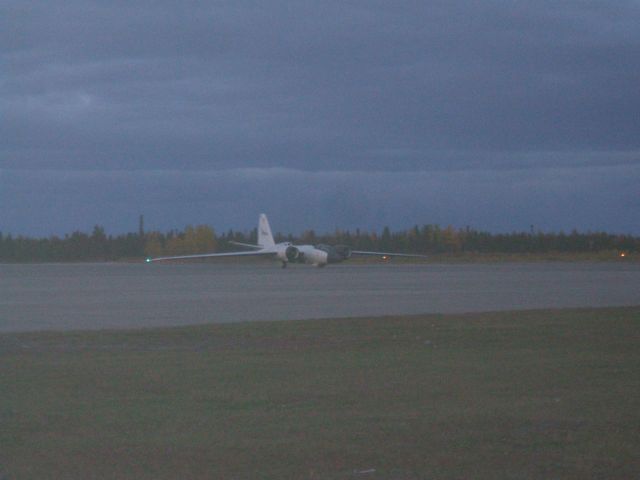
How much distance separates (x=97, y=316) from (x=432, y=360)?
10.6 m

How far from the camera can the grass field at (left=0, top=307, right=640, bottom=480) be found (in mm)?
6801

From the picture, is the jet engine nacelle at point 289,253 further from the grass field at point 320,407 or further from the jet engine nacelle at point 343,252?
the grass field at point 320,407

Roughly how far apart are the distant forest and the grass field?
71841 mm

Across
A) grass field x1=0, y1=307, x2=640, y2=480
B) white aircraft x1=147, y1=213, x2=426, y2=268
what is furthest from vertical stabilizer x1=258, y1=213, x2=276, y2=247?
grass field x1=0, y1=307, x2=640, y2=480

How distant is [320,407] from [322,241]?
8037 cm

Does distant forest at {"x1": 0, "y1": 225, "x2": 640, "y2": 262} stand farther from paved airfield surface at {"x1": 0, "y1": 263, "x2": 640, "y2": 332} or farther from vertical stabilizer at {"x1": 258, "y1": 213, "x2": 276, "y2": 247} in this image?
paved airfield surface at {"x1": 0, "y1": 263, "x2": 640, "y2": 332}

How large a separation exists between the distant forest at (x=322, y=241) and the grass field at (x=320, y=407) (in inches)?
2828

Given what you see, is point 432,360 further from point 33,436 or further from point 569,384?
point 33,436

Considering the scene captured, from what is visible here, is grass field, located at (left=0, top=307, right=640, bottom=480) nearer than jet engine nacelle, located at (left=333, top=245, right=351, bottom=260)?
Yes

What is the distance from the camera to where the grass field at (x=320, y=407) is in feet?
22.3

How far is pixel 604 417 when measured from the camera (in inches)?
333

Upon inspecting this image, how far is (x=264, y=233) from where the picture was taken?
69.5 metres

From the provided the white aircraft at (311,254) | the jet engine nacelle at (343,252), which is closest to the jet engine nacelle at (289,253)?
the white aircraft at (311,254)

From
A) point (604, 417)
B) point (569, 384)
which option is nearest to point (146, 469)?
point (604, 417)
